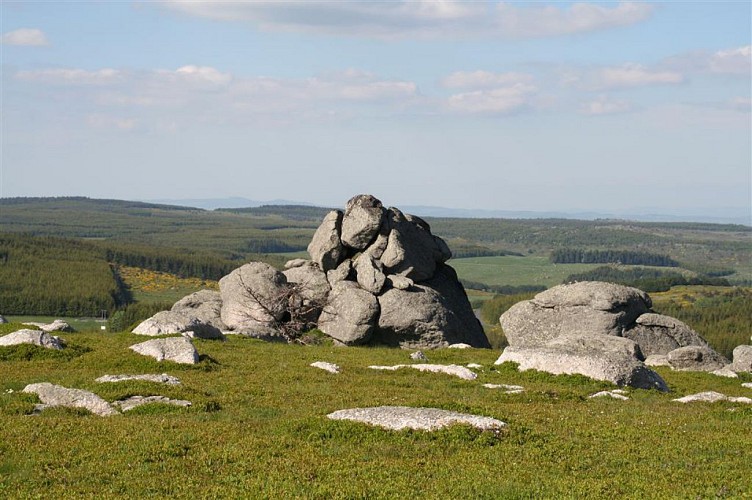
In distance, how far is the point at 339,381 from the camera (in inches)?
1425

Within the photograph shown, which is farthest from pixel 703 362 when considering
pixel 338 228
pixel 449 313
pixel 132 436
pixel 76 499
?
pixel 76 499

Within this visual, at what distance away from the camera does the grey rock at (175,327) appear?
48.4 meters

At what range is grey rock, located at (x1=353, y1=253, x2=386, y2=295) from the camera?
210ft

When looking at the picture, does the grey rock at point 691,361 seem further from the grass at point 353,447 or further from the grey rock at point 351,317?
the grey rock at point 351,317

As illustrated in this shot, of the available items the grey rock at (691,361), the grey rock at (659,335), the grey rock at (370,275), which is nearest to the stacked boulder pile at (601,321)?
the grey rock at (659,335)

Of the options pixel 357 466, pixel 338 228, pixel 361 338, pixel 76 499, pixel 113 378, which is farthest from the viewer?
pixel 338 228

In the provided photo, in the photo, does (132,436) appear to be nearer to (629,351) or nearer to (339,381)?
(339,381)

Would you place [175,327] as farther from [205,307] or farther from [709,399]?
[709,399]

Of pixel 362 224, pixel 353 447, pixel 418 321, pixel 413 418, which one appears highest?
pixel 362 224

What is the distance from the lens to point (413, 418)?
23969 mm

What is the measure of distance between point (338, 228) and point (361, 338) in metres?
13.9

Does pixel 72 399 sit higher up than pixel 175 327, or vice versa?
pixel 72 399

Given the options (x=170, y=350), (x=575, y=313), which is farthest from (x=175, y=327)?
(x=575, y=313)

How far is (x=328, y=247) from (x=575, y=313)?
21432 millimetres
